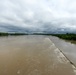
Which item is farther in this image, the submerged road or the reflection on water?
the reflection on water

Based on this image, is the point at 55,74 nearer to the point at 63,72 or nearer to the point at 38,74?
the point at 63,72

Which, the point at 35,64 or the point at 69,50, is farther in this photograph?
the point at 69,50

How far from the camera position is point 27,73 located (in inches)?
324

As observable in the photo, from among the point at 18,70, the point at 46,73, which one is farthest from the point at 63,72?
the point at 18,70

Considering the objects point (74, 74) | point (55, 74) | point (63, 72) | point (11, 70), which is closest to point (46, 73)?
point (55, 74)

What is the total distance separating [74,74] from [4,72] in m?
5.53

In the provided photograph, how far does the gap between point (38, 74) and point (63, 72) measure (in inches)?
85.7

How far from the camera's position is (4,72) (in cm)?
834

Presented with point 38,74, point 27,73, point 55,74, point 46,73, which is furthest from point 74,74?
point 27,73

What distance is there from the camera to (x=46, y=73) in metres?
8.42

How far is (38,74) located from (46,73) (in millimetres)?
712

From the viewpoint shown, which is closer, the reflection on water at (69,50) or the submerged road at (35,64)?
the submerged road at (35,64)

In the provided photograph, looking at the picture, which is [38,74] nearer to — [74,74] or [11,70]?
[11,70]

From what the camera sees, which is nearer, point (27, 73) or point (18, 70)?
point (27, 73)
